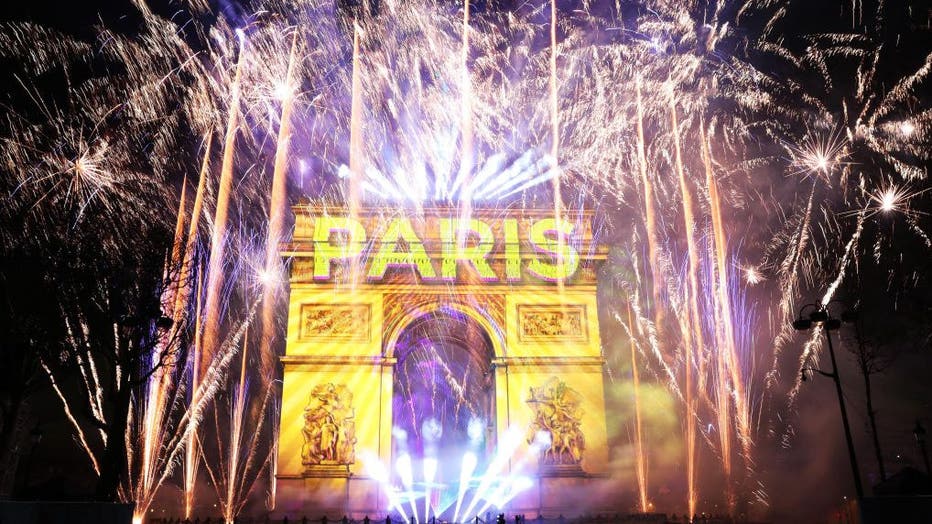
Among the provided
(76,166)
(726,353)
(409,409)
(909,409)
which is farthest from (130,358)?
(909,409)

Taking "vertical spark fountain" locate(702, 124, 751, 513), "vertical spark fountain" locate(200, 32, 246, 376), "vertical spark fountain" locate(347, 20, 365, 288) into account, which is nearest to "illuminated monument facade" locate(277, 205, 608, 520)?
"vertical spark fountain" locate(347, 20, 365, 288)

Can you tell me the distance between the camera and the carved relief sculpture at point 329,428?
20.9 meters

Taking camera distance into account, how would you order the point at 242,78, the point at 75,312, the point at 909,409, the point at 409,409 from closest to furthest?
1. the point at 75,312
2. the point at 242,78
3. the point at 909,409
4. the point at 409,409

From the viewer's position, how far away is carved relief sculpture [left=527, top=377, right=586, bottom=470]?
21.4 metres

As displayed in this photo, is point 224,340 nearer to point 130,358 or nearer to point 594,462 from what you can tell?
point 130,358

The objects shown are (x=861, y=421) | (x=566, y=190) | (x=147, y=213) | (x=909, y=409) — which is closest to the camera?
(x=147, y=213)

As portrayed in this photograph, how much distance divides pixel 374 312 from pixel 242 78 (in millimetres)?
8260

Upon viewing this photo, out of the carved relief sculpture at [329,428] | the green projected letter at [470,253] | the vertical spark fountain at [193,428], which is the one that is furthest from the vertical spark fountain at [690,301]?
the vertical spark fountain at [193,428]

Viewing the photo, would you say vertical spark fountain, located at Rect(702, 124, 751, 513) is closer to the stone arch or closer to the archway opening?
the stone arch

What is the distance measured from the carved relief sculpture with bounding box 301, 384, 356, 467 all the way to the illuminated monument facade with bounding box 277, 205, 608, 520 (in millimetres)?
32

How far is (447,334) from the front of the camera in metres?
25.4

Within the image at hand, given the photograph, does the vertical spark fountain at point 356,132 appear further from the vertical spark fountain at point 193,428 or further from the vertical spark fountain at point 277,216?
the vertical spark fountain at point 193,428

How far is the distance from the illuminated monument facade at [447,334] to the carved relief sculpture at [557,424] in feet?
0.11

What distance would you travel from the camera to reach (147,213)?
62.2 ft
